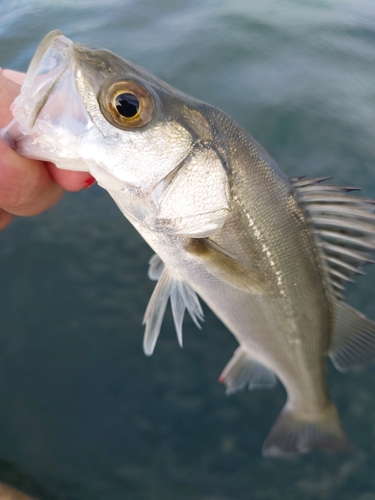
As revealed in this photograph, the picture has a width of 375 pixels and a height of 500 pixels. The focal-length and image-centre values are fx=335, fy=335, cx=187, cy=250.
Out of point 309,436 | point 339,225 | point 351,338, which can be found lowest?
point 309,436

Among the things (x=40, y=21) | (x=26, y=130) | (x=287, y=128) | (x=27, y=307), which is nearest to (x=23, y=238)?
(x=27, y=307)

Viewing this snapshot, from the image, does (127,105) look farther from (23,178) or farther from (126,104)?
(23,178)

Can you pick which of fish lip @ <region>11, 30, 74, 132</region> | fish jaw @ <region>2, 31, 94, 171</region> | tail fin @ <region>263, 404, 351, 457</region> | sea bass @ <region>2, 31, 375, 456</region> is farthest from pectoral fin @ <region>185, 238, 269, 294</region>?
tail fin @ <region>263, 404, 351, 457</region>

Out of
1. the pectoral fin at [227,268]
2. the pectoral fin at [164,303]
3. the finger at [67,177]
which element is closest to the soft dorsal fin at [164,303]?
the pectoral fin at [164,303]

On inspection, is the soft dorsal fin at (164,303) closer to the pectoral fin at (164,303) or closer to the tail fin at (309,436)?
the pectoral fin at (164,303)

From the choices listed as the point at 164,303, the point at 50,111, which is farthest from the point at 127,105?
the point at 164,303

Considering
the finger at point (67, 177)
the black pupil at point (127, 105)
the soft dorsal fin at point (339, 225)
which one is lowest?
the soft dorsal fin at point (339, 225)
